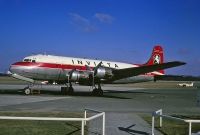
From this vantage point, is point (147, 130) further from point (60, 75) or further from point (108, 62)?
point (108, 62)

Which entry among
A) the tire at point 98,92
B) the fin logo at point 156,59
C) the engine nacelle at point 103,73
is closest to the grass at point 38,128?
the engine nacelle at point 103,73

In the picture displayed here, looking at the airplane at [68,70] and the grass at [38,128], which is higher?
the airplane at [68,70]

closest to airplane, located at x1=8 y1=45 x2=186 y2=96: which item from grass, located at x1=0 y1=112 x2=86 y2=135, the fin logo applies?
the fin logo

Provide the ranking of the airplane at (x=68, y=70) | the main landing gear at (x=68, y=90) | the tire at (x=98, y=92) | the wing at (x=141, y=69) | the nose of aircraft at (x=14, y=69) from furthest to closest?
1. the main landing gear at (x=68, y=90)
2. the tire at (x=98, y=92)
3. the airplane at (x=68, y=70)
4. the nose of aircraft at (x=14, y=69)
5. the wing at (x=141, y=69)

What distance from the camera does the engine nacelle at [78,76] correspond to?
29.7 meters

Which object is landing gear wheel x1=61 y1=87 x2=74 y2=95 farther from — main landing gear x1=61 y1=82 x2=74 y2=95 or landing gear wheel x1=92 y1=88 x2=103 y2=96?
landing gear wheel x1=92 y1=88 x2=103 y2=96

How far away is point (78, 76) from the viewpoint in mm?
29750

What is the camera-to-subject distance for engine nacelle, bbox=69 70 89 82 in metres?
29.7

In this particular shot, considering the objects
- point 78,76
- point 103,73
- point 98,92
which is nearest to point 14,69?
point 78,76

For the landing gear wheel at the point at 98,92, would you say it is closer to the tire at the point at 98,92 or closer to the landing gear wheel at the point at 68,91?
the tire at the point at 98,92

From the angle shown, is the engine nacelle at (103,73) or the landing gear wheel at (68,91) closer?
the engine nacelle at (103,73)

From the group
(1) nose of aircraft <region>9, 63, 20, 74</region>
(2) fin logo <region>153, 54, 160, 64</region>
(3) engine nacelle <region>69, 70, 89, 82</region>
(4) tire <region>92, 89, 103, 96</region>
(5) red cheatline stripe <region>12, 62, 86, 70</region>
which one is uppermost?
(2) fin logo <region>153, 54, 160, 64</region>

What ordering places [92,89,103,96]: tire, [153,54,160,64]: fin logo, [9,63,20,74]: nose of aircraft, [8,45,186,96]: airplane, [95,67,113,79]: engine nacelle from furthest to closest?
[153,54,160,64]: fin logo
[92,89,103,96]: tire
[95,67,113,79]: engine nacelle
[8,45,186,96]: airplane
[9,63,20,74]: nose of aircraft

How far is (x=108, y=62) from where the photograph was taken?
34688mm
